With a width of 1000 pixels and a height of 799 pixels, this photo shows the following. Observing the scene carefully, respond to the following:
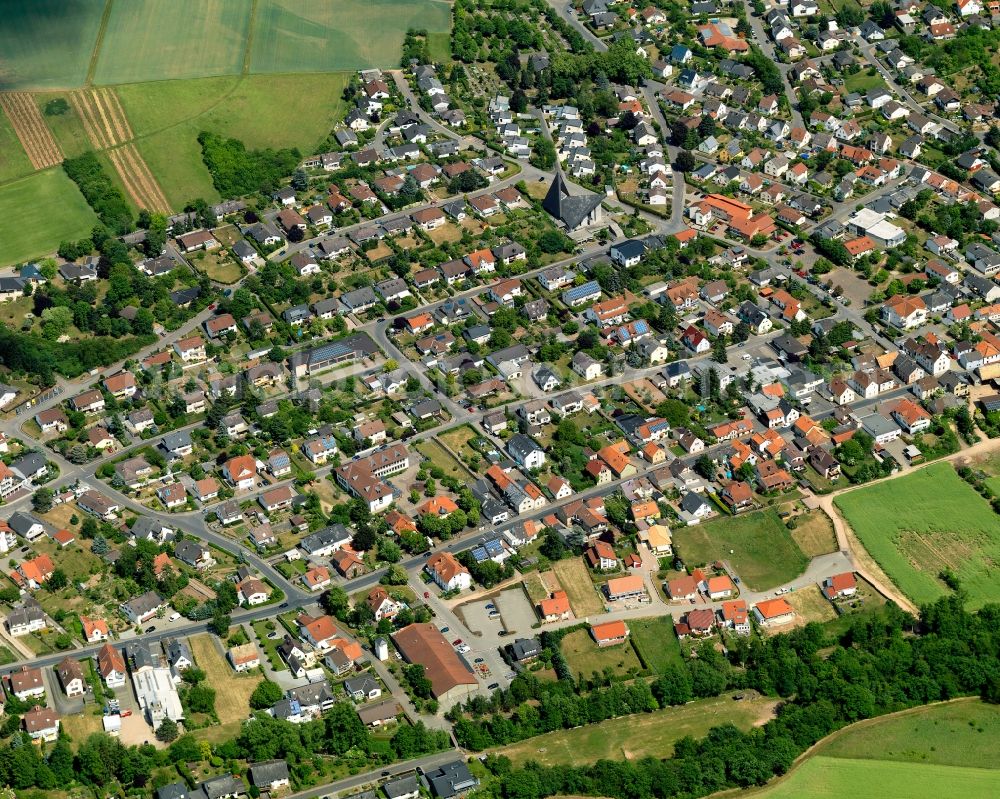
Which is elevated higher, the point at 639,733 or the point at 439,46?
the point at 439,46

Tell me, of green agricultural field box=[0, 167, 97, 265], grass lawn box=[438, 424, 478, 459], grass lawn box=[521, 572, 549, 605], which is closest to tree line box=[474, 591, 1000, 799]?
grass lawn box=[521, 572, 549, 605]

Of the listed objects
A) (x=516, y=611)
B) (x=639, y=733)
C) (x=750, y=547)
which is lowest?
(x=639, y=733)

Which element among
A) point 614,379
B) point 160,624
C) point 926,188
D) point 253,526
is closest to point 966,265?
point 926,188

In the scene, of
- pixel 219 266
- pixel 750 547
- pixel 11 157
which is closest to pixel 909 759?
pixel 750 547

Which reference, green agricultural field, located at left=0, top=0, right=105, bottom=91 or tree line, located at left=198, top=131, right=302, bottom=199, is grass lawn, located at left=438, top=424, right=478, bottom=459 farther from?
green agricultural field, located at left=0, top=0, right=105, bottom=91

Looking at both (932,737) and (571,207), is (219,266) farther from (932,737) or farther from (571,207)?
(932,737)

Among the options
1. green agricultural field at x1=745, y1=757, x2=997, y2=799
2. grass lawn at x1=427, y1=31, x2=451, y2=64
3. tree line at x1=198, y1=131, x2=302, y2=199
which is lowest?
green agricultural field at x1=745, y1=757, x2=997, y2=799

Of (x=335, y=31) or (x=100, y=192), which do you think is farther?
(x=335, y=31)

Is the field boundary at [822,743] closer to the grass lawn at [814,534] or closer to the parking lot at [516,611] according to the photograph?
the grass lawn at [814,534]
